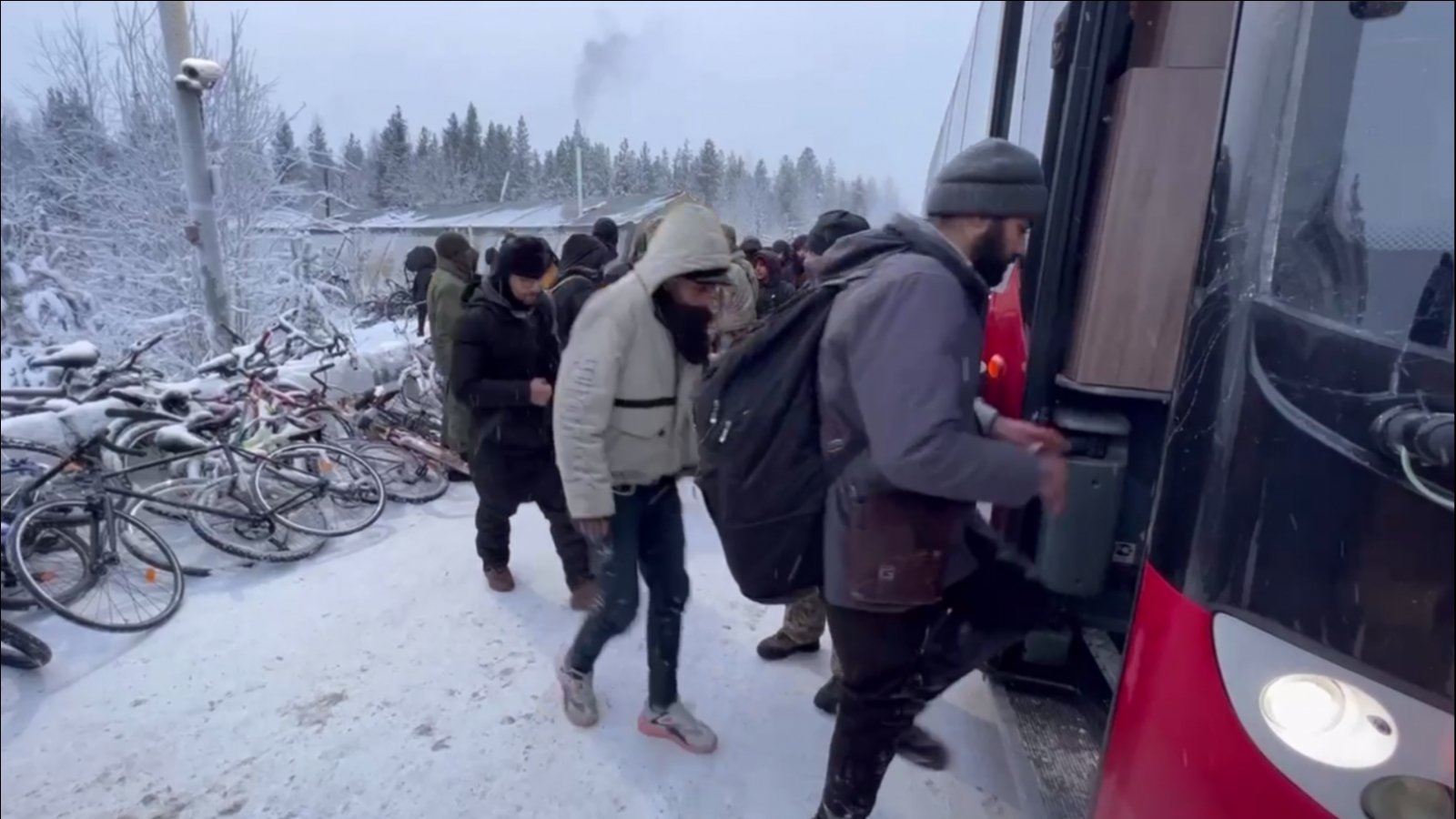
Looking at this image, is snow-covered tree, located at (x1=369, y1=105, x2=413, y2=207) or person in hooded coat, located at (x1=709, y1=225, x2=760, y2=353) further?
person in hooded coat, located at (x1=709, y1=225, x2=760, y2=353)

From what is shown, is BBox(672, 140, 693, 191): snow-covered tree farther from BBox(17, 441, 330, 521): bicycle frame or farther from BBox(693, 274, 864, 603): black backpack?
BBox(17, 441, 330, 521): bicycle frame

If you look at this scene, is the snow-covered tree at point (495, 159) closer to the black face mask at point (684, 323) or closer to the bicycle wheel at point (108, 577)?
the black face mask at point (684, 323)

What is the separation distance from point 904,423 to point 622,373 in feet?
3.35

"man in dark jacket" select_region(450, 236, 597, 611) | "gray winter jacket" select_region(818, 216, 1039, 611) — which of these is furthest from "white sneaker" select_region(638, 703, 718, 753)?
"gray winter jacket" select_region(818, 216, 1039, 611)

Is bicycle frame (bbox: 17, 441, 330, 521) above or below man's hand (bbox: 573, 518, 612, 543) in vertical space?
below

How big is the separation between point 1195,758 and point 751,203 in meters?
1.74

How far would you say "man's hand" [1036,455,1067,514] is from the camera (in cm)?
164

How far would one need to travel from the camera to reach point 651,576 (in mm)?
2584

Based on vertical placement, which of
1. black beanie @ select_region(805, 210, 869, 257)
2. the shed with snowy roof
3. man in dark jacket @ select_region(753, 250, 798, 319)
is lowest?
man in dark jacket @ select_region(753, 250, 798, 319)

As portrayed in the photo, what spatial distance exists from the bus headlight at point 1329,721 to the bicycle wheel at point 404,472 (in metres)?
5.04

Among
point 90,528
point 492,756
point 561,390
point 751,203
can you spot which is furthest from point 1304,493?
point 90,528

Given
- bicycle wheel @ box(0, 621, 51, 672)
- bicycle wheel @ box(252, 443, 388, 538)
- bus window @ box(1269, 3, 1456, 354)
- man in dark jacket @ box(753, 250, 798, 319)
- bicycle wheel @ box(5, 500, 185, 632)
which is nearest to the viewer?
bus window @ box(1269, 3, 1456, 354)

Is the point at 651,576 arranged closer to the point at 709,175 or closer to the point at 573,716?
the point at 573,716

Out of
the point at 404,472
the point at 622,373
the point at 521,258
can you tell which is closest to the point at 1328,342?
the point at 622,373
